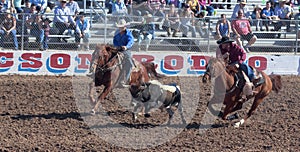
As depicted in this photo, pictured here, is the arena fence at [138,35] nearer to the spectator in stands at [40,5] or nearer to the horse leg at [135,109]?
the spectator in stands at [40,5]

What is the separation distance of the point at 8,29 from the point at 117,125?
25.6 ft

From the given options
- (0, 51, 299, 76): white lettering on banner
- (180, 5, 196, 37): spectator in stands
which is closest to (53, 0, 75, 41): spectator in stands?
(0, 51, 299, 76): white lettering on banner

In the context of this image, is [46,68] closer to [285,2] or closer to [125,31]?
[125,31]

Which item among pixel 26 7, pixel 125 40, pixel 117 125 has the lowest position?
pixel 117 125

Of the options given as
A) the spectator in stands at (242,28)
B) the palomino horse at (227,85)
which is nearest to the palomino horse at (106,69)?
the palomino horse at (227,85)

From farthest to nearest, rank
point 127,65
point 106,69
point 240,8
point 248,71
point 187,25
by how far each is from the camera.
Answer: point 240,8 → point 187,25 → point 127,65 → point 106,69 → point 248,71

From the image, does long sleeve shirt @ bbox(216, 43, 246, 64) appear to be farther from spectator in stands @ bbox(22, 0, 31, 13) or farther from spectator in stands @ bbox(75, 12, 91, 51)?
spectator in stands @ bbox(22, 0, 31, 13)

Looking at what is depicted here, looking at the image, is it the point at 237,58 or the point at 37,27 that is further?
the point at 37,27

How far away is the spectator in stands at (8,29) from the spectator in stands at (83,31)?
1861mm

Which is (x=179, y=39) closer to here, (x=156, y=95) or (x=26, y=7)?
(x=26, y=7)

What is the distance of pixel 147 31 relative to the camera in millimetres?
20984

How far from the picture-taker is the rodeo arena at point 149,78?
12359 millimetres

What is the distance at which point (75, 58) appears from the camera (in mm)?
19938

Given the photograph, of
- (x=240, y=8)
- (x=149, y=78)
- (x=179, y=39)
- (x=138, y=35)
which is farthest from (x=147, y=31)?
(x=149, y=78)
